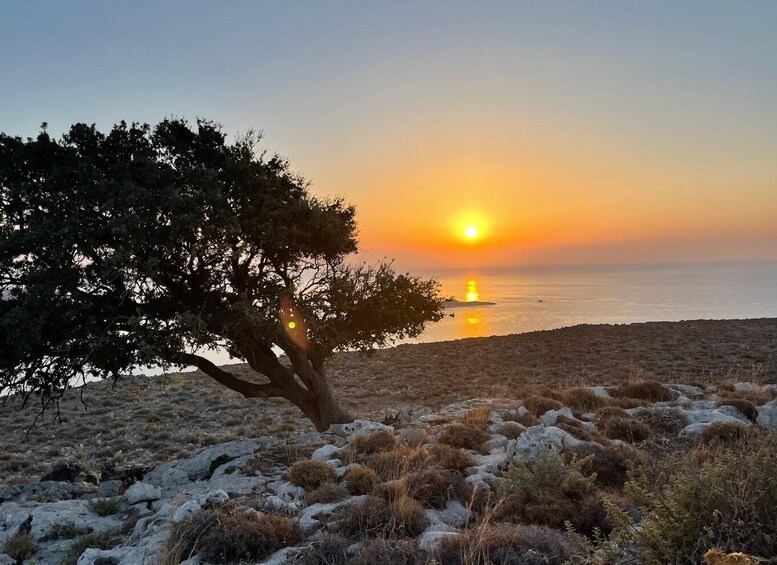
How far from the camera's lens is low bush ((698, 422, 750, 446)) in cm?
962

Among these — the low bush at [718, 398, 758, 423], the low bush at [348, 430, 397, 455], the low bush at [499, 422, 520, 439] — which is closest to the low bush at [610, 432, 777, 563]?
the low bush at [348, 430, 397, 455]

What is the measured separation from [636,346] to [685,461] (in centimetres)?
3331

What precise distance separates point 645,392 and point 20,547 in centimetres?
1457

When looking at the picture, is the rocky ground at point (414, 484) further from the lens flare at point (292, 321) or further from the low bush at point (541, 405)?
the lens flare at point (292, 321)

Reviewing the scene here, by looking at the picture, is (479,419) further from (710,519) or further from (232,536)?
(710,519)

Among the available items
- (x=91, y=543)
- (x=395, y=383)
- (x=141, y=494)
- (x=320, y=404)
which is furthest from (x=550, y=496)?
(x=395, y=383)

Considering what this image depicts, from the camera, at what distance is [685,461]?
17.9 feet

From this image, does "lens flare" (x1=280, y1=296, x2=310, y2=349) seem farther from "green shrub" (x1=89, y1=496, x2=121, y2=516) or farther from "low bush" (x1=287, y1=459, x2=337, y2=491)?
"green shrub" (x1=89, y1=496, x2=121, y2=516)

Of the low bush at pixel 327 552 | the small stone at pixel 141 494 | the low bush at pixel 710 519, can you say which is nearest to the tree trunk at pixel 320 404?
the small stone at pixel 141 494

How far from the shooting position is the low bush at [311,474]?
321 inches

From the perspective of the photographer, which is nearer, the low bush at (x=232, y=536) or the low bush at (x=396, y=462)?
the low bush at (x=232, y=536)

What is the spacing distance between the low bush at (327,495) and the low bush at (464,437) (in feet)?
11.2

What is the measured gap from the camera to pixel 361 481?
765cm

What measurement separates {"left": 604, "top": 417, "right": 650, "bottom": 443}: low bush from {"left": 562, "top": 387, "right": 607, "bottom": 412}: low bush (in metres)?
2.11
